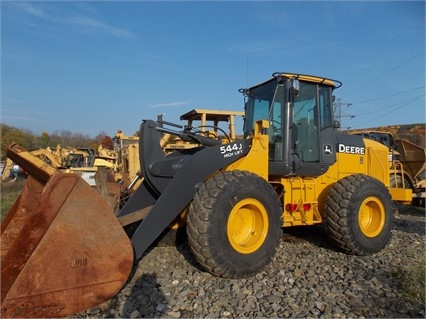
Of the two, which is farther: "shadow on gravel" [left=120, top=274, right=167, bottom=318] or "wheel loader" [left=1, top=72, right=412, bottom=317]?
"shadow on gravel" [left=120, top=274, right=167, bottom=318]

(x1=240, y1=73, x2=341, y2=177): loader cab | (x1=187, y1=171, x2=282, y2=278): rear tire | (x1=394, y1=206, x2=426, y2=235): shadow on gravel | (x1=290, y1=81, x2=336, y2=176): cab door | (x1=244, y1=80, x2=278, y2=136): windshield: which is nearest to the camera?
(x1=187, y1=171, x2=282, y2=278): rear tire

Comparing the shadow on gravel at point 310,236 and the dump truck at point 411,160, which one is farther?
the dump truck at point 411,160

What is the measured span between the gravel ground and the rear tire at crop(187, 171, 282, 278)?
22cm

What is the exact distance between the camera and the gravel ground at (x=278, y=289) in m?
3.47

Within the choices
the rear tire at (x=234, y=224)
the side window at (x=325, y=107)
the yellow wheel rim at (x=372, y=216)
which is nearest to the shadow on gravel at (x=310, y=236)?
the yellow wheel rim at (x=372, y=216)

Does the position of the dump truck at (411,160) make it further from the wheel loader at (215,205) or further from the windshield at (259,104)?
the windshield at (259,104)

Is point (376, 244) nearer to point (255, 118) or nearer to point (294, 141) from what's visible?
point (294, 141)

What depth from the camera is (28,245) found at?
10.1 ft

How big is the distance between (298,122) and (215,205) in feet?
7.63

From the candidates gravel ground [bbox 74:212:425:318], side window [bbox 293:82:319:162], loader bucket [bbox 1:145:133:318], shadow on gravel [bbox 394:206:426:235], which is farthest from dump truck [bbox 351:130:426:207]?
loader bucket [bbox 1:145:133:318]

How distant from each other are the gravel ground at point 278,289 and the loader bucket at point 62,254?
37 cm

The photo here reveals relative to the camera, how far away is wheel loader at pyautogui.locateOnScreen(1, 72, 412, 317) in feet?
10.2

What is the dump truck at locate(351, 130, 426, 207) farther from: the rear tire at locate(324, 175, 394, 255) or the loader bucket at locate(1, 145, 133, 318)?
the loader bucket at locate(1, 145, 133, 318)

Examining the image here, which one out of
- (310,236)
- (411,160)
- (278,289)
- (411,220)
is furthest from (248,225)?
(411,160)
